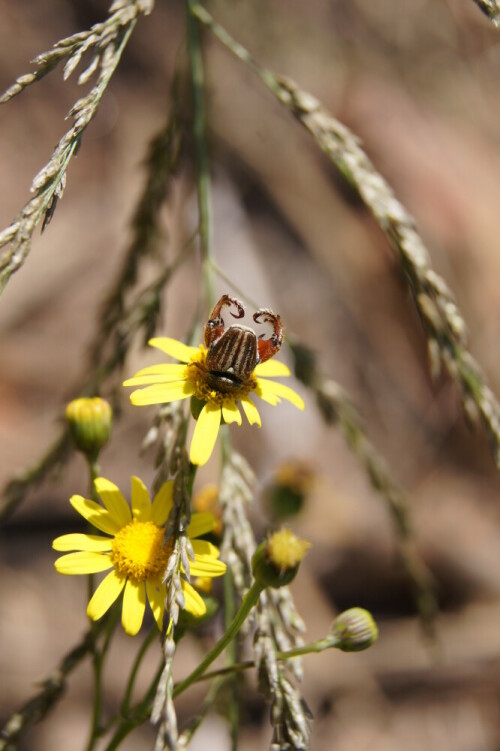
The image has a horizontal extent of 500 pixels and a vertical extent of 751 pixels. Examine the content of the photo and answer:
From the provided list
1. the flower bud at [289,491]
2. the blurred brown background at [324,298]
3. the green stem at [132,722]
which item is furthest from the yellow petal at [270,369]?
the blurred brown background at [324,298]

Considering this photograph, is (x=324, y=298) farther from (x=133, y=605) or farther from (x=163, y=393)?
(x=133, y=605)

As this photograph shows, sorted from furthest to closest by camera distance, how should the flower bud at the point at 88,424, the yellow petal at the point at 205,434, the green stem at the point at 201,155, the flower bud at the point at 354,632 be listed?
the green stem at the point at 201,155
the flower bud at the point at 88,424
the flower bud at the point at 354,632
the yellow petal at the point at 205,434

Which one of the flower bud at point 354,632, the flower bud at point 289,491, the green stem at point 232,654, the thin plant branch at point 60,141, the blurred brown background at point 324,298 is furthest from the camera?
the blurred brown background at point 324,298

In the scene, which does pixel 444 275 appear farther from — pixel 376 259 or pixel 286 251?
pixel 286 251

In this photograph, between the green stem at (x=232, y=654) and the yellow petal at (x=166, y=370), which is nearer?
the yellow petal at (x=166, y=370)

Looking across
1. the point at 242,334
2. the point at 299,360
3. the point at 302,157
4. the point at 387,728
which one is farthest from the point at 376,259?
the point at 242,334

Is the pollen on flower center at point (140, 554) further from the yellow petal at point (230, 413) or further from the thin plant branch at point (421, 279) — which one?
the thin plant branch at point (421, 279)
